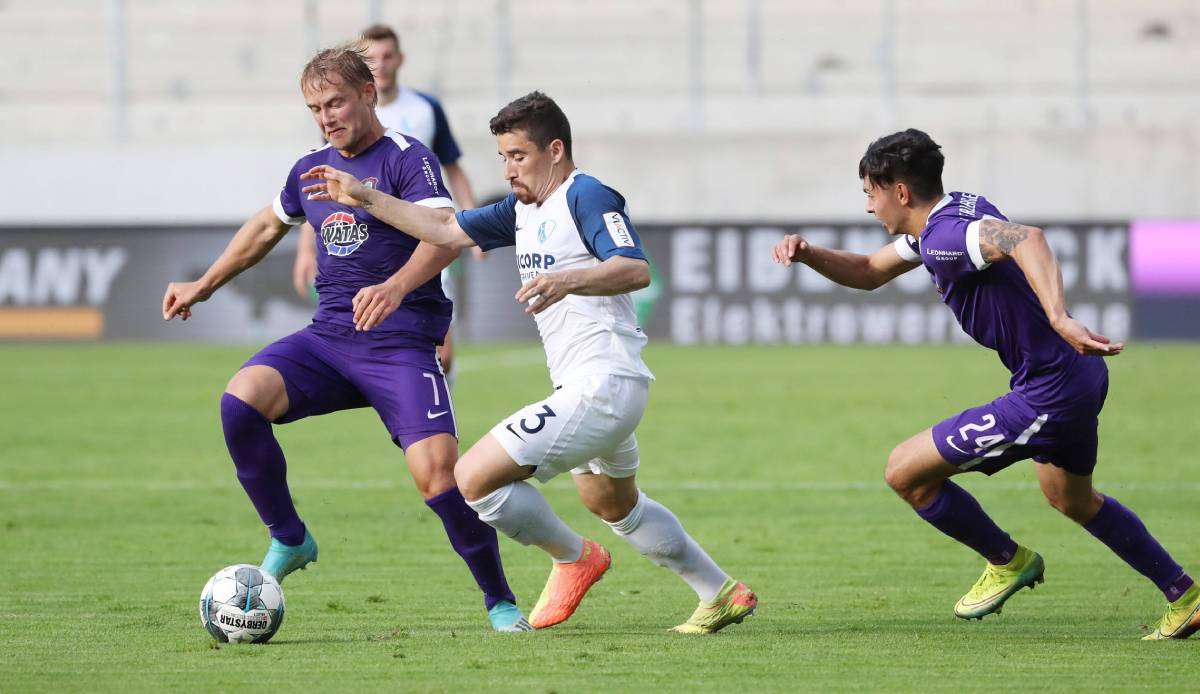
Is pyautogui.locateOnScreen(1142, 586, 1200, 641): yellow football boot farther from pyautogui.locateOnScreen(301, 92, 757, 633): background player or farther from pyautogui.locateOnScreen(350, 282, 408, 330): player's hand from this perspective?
pyautogui.locateOnScreen(350, 282, 408, 330): player's hand

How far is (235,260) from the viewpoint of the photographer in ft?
21.4

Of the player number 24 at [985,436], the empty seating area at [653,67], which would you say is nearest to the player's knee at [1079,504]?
the player number 24 at [985,436]

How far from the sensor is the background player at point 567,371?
548 centimetres

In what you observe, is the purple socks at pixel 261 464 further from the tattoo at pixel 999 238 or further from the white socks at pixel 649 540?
the tattoo at pixel 999 238

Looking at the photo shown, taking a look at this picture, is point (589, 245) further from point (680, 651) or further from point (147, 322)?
→ point (147, 322)

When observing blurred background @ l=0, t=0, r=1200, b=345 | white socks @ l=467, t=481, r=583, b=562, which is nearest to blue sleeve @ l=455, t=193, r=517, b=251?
white socks @ l=467, t=481, r=583, b=562

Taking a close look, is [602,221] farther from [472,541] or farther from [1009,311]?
[1009,311]

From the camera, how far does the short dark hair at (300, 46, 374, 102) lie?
600 centimetres

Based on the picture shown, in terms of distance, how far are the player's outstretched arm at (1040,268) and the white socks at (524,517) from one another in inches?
69.8

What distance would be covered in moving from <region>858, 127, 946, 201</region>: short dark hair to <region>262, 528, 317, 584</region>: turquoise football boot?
8.38ft

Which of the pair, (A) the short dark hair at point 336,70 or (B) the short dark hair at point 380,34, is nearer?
(A) the short dark hair at point 336,70

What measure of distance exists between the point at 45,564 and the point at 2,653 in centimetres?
209

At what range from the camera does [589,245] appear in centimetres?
547

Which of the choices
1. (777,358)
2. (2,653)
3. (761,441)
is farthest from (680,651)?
(777,358)
